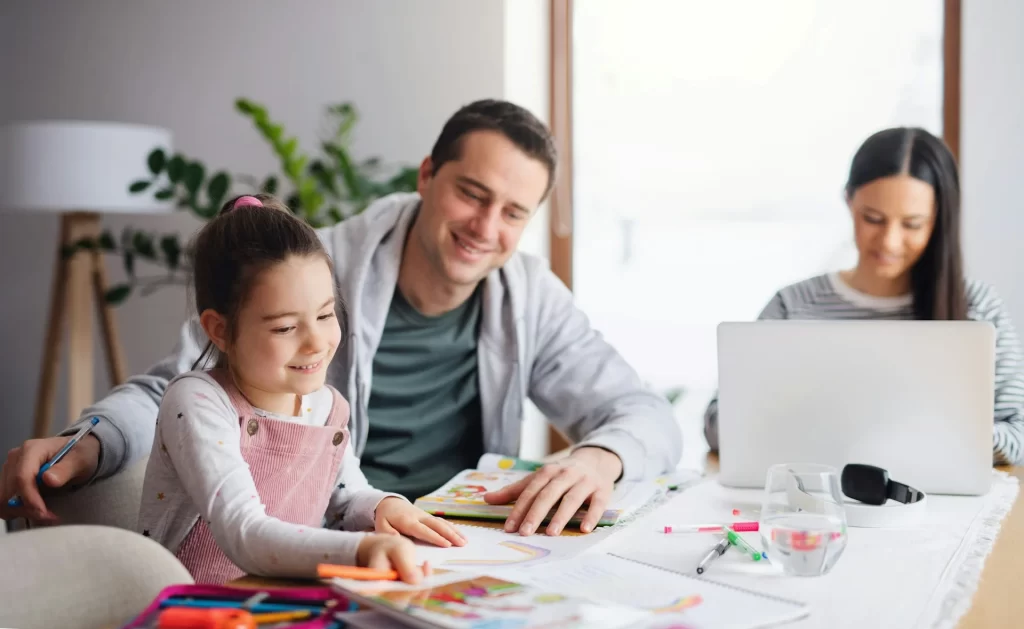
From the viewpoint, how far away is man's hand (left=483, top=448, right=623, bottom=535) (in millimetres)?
1189

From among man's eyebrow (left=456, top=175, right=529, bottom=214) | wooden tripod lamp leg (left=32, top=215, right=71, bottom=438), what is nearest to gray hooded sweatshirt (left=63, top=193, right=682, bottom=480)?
man's eyebrow (left=456, top=175, right=529, bottom=214)

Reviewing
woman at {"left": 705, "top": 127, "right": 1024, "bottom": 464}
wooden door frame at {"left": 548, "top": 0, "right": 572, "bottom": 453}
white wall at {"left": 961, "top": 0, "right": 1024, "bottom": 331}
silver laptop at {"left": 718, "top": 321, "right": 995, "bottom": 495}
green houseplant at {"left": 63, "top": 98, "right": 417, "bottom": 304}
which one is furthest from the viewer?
wooden door frame at {"left": 548, "top": 0, "right": 572, "bottom": 453}

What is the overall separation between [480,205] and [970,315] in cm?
97

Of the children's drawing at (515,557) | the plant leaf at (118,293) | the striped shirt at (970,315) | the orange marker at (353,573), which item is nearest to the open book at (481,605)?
the orange marker at (353,573)

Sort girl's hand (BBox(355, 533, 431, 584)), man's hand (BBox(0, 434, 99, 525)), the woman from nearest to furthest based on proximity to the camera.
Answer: girl's hand (BBox(355, 533, 431, 584)), man's hand (BBox(0, 434, 99, 525)), the woman

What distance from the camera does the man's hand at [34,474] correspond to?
48.1 inches

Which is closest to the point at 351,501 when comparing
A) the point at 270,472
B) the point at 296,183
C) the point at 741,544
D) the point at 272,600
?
the point at 270,472

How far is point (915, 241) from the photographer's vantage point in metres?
1.83

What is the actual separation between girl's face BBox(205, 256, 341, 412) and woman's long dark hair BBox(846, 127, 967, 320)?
1.19 meters

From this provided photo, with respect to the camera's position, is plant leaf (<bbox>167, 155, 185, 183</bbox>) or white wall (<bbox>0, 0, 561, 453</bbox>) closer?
plant leaf (<bbox>167, 155, 185, 183</bbox>)

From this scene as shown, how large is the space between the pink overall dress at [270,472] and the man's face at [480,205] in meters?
0.65

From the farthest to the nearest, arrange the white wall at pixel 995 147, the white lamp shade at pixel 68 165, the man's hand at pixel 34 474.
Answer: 1. the white lamp shade at pixel 68 165
2. the white wall at pixel 995 147
3. the man's hand at pixel 34 474

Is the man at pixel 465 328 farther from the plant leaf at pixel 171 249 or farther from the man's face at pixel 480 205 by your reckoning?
the plant leaf at pixel 171 249

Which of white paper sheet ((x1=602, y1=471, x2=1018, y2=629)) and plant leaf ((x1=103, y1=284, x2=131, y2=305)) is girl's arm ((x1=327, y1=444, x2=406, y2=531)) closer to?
white paper sheet ((x1=602, y1=471, x2=1018, y2=629))
